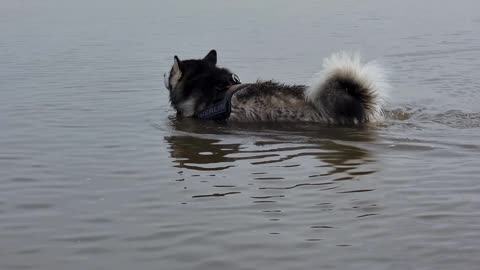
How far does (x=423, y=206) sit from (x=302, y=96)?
12.1ft

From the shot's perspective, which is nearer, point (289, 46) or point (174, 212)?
point (174, 212)

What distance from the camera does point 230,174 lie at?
6.00 m

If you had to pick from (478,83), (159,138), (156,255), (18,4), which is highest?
(18,4)

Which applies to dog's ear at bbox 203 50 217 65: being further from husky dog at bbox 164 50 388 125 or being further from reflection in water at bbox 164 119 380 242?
reflection in water at bbox 164 119 380 242

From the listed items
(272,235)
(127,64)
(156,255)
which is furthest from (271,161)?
(127,64)

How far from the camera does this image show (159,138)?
7730 millimetres

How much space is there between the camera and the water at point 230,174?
163 inches

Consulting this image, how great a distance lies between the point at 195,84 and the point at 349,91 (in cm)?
180

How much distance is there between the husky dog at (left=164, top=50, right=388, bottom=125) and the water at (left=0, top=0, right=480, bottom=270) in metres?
0.24

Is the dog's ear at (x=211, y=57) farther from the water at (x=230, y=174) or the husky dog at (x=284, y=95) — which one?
the water at (x=230, y=174)

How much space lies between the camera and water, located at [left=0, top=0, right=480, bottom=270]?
13.6ft

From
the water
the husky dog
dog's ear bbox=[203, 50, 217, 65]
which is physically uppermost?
dog's ear bbox=[203, 50, 217, 65]

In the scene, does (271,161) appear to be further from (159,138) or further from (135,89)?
(135,89)

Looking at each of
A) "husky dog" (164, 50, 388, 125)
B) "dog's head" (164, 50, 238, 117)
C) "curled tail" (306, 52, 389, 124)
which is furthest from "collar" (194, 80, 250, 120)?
"curled tail" (306, 52, 389, 124)
